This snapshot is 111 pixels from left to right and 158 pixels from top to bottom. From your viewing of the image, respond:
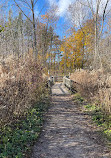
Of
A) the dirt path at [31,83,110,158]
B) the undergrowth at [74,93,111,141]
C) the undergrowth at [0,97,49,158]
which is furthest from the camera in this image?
the undergrowth at [74,93,111,141]

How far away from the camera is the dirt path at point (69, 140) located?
11.4ft

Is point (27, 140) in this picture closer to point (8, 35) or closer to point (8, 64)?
point (8, 64)

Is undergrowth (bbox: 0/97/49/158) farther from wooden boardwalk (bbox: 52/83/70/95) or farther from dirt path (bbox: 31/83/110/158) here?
wooden boardwalk (bbox: 52/83/70/95)

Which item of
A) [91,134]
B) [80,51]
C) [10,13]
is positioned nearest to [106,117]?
[91,134]

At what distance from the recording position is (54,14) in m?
25.8

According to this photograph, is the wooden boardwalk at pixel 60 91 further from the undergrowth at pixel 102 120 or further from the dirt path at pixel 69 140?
the dirt path at pixel 69 140

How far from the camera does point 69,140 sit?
4117mm

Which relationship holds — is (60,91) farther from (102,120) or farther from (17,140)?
(17,140)

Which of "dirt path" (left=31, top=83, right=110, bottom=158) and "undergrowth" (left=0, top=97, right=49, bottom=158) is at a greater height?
"undergrowth" (left=0, top=97, right=49, bottom=158)

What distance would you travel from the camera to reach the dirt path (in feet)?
11.4

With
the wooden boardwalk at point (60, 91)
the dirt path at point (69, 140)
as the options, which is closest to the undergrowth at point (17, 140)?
the dirt path at point (69, 140)

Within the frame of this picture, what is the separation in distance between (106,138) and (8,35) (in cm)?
1399

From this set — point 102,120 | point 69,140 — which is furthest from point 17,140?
point 102,120

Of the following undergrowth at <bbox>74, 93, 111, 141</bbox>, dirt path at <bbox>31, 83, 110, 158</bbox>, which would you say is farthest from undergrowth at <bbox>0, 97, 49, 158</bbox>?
undergrowth at <bbox>74, 93, 111, 141</bbox>
